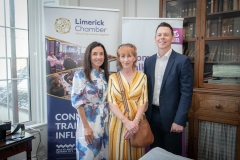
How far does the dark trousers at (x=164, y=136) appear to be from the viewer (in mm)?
1703

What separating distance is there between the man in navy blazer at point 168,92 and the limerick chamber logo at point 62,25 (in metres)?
1.00

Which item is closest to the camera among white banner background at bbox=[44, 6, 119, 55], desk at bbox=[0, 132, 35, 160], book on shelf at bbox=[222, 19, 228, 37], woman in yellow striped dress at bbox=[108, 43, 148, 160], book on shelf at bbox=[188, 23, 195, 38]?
desk at bbox=[0, 132, 35, 160]

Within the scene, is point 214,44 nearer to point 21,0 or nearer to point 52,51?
point 52,51

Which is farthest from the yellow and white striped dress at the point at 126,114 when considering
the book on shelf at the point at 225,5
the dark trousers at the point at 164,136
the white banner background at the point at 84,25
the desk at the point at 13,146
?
the book on shelf at the point at 225,5

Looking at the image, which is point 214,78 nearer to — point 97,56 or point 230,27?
point 230,27

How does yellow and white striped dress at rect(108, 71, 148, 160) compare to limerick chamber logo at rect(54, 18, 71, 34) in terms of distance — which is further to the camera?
limerick chamber logo at rect(54, 18, 71, 34)

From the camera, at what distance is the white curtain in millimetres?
2129

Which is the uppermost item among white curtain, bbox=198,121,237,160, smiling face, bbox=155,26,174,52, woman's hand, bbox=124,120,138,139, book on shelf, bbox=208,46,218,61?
smiling face, bbox=155,26,174,52

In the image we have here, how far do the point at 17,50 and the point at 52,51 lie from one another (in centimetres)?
57

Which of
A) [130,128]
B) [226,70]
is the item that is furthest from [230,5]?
[130,128]

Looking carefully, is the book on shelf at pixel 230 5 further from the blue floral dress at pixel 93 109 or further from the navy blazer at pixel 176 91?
the blue floral dress at pixel 93 109

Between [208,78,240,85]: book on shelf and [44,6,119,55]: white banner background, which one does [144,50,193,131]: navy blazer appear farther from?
[44,6,119,55]: white banner background

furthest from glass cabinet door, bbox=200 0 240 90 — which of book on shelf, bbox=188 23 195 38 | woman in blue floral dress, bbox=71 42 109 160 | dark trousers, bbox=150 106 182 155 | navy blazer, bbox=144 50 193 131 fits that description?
woman in blue floral dress, bbox=71 42 109 160

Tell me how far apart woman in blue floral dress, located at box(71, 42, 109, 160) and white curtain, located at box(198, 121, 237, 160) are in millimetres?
1199
